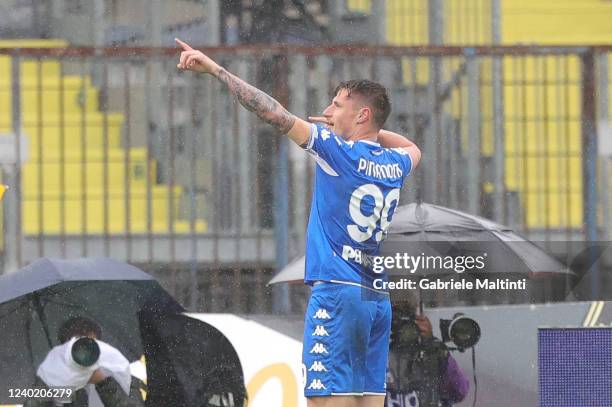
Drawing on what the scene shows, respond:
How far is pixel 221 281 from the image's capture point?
6.73 m

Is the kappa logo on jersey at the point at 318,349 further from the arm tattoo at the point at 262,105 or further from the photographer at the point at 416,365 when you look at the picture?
the photographer at the point at 416,365

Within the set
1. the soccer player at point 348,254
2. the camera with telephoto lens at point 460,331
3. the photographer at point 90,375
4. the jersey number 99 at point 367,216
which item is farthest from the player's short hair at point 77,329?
the jersey number 99 at point 367,216

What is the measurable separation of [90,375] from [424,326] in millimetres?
1502

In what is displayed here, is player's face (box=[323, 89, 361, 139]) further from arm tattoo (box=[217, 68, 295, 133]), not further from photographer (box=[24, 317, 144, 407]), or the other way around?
photographer (box=[24, 317, 144, 407])

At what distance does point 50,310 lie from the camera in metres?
6.37

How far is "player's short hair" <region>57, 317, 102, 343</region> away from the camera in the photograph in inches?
250

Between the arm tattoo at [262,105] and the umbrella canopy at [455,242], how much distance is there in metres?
1.97

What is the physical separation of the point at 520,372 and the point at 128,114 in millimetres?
2172

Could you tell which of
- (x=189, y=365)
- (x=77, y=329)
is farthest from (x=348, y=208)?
(x=77, y=329)

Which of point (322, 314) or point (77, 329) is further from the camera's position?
point (77, 329)

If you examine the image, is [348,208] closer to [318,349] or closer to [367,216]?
[367,216]

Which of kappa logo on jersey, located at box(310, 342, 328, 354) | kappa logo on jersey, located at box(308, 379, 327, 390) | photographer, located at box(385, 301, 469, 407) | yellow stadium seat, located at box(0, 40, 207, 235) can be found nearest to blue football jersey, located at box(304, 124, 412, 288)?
kappa logo on jersey, located at box(310, 342, 328, 354)

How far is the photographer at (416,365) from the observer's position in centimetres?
630

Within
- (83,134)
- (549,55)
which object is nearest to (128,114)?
(83,134)
